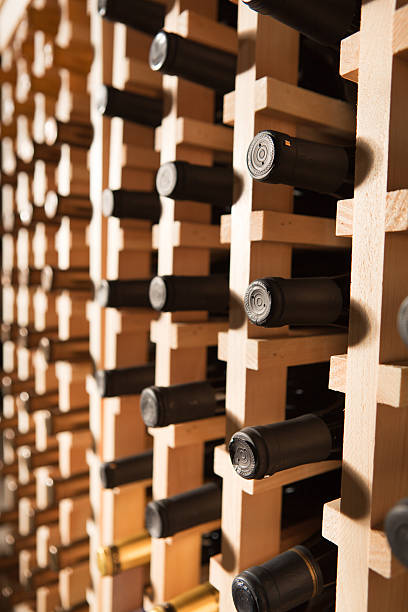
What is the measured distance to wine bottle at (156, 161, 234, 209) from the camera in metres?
0.45

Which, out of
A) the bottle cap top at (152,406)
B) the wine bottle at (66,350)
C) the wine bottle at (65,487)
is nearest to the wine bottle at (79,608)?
the wine bottle at (65,487)

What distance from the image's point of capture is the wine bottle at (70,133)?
2.26 ft

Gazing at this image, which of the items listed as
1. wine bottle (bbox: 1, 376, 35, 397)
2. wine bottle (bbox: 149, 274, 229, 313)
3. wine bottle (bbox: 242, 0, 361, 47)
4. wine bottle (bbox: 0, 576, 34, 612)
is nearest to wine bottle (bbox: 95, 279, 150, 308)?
wine bottle (bbox: 149, 274, 229, 313)

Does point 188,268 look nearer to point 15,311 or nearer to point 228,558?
point 228,558

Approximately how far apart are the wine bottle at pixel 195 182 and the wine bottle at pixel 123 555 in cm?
42

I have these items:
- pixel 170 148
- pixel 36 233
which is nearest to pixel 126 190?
pixel 170 148

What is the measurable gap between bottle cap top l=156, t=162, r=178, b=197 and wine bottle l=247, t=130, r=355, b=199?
105 mm

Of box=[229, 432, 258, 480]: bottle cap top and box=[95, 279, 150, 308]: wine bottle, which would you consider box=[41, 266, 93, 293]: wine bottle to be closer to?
box=[95, 279, 150, 308]: wine bottle

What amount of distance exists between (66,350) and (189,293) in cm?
33

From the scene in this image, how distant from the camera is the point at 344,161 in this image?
1.24 feet

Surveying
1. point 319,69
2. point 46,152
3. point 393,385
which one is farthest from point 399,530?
point 46,152

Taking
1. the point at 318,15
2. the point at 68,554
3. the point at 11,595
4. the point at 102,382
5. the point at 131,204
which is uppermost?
the point at 318,15

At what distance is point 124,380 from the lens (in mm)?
590

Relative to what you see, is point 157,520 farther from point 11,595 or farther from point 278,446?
point 11,595
